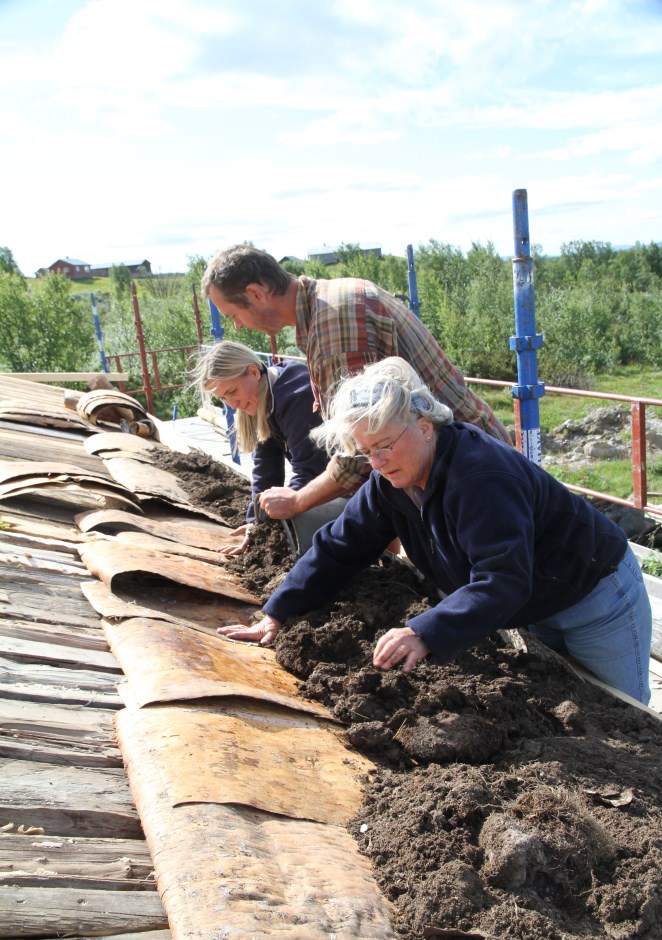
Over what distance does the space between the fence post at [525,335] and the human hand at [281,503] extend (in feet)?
6.99

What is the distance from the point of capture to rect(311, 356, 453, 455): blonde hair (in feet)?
6.70

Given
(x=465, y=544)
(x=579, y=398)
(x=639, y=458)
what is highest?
(x=465, y=544)

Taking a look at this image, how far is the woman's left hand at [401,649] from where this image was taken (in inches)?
78.6

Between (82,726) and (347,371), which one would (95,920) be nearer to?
(82,726)

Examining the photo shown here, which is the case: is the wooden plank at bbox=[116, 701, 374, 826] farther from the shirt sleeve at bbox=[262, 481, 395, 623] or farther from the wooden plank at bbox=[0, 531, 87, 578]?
the wooden plank at bbox=[0, 531, 87, 578]

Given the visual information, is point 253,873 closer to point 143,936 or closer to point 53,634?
point 143,936

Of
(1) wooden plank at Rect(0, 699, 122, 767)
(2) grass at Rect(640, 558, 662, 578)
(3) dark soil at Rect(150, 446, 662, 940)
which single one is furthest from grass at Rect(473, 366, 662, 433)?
(1) wooden plank at Rect(0, 699, 122, 767)

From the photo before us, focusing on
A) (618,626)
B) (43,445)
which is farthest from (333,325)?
(43,445)

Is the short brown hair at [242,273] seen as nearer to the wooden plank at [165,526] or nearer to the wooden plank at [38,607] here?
the wooden plank at [165,526]

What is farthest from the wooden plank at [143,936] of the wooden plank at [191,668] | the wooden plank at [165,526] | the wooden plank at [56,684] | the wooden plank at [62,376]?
the wooden plank at [62,376]

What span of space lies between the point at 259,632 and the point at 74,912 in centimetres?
136

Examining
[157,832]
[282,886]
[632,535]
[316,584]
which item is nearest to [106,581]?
[316,584]

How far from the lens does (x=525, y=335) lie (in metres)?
4.77

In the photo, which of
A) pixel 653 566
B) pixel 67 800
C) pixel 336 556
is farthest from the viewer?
pixel 653 566
